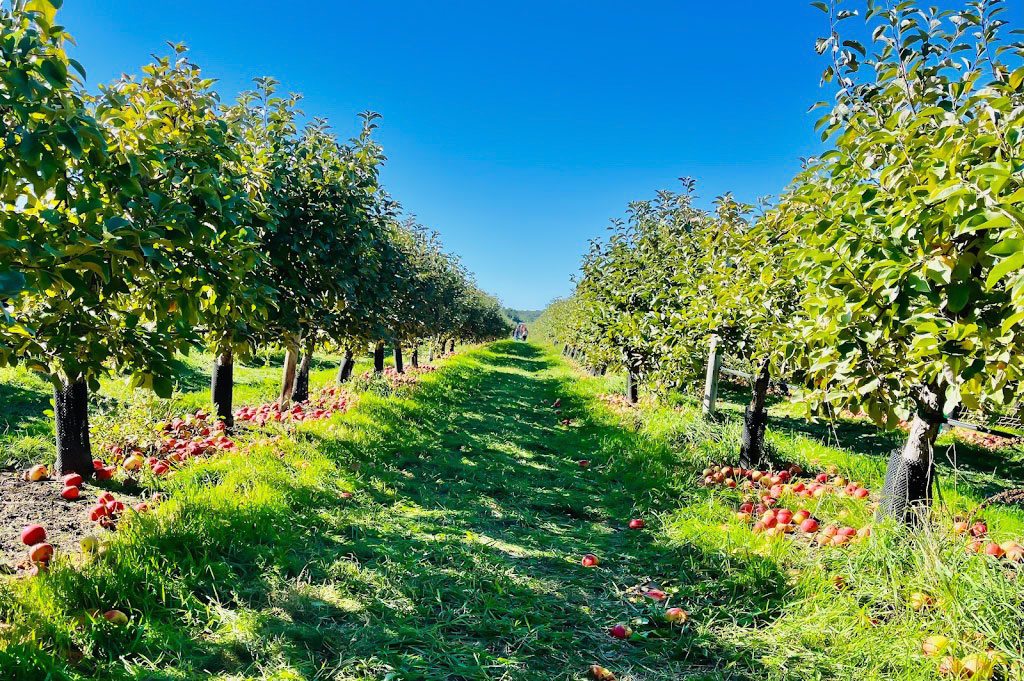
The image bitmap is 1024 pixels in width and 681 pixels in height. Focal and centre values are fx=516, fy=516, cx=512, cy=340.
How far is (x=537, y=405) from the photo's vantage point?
514 inches

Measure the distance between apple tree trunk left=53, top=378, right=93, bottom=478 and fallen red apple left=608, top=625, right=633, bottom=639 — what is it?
444 centimetres

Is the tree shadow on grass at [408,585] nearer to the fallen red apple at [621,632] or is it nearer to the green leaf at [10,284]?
the fallen red apple at [621,632]

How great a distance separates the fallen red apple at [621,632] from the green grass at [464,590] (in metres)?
0.05

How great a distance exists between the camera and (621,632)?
114 inches

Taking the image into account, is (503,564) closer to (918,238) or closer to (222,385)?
(918,238)

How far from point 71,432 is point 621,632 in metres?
4.60

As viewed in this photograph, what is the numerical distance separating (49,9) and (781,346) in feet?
13.6

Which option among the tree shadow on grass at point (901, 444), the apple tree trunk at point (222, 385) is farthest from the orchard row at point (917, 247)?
the apple tree trunk at point (222, 385)

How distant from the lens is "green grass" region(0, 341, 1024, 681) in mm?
2457

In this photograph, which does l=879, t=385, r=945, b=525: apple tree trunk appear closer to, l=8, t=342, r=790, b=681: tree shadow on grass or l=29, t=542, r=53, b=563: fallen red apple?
l=8, t=342, r=790, b=681: tree shadow on grass

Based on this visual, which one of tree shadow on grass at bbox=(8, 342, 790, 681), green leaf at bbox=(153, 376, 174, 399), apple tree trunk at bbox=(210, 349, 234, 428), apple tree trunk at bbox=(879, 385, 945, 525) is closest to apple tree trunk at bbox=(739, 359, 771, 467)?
tree shadow on grass at bbox=(8, 342, 790, 681)

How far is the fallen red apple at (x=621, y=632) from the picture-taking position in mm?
2896

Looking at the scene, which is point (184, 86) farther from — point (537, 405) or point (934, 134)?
point (537, 405)

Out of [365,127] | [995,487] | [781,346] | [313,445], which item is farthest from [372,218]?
[995,487]
